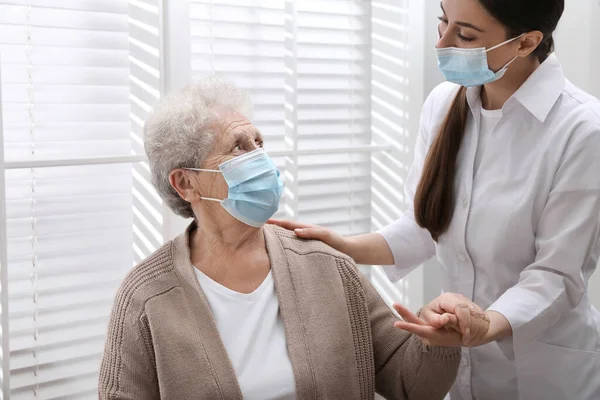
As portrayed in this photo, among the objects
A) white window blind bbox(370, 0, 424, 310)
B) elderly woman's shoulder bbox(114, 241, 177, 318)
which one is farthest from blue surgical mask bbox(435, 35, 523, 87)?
white window blind bbox(370, 0, 424, 310)

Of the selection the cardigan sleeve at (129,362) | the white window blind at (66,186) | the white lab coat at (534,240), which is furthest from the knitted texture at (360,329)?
the white window blind at (66,186)

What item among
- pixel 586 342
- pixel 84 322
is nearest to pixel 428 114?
pixel 586 342

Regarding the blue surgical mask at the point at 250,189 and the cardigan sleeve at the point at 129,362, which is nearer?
the cardigan sleeve at the point at 129,362

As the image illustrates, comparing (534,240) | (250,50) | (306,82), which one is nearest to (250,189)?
(534,240)

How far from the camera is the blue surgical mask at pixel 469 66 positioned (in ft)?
5.59

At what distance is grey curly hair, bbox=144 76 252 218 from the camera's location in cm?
188

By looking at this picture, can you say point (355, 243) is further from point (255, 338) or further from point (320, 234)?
point (255, 338)

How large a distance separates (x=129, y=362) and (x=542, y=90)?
4.01 feet

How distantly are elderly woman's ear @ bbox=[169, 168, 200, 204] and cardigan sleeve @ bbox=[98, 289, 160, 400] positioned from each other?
12.7 inches

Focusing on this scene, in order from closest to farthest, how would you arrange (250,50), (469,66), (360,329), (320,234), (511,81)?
(469,66) < (511,81) < (360,329) < (320,234) < (250,50)

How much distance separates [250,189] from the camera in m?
1.85

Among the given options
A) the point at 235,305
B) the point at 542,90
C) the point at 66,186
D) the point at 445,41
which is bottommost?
the point at 235,305

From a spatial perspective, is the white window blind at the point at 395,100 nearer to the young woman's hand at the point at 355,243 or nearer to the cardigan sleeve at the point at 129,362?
the young woman's hand at the point at 355,243

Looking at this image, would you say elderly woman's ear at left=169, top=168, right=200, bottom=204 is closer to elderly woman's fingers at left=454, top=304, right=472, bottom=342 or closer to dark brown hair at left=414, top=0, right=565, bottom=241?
dark brown hair at left=414, top=0, right=565, bottom=241
